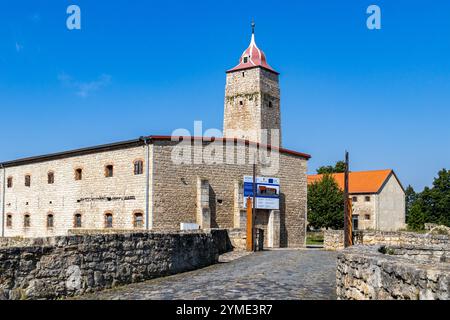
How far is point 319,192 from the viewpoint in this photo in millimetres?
51000

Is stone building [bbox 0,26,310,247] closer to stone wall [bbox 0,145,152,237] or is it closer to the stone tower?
stone wall [bbox 0,145,152,237]

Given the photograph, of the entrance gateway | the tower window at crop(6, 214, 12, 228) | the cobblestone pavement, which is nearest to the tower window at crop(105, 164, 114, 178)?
the entrance gateway

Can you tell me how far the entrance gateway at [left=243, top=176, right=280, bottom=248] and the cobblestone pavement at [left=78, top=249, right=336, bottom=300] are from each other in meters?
13.6

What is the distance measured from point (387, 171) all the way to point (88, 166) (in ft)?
143

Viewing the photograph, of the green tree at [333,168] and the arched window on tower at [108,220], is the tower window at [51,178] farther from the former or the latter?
the green tree at [333,168]

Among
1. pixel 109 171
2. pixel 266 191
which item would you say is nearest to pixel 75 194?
pixel 109 171

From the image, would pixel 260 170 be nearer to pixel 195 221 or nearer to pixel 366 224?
pixel 195 221

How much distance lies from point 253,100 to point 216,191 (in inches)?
717

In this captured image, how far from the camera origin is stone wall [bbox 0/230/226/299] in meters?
9.73

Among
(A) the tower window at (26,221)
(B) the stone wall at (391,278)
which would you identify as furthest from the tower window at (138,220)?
(B) the stone wall at (391,278)

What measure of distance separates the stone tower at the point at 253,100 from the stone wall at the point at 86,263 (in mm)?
30074

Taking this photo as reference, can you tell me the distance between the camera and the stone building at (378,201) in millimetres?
60375

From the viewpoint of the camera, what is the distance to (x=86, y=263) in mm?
11297
